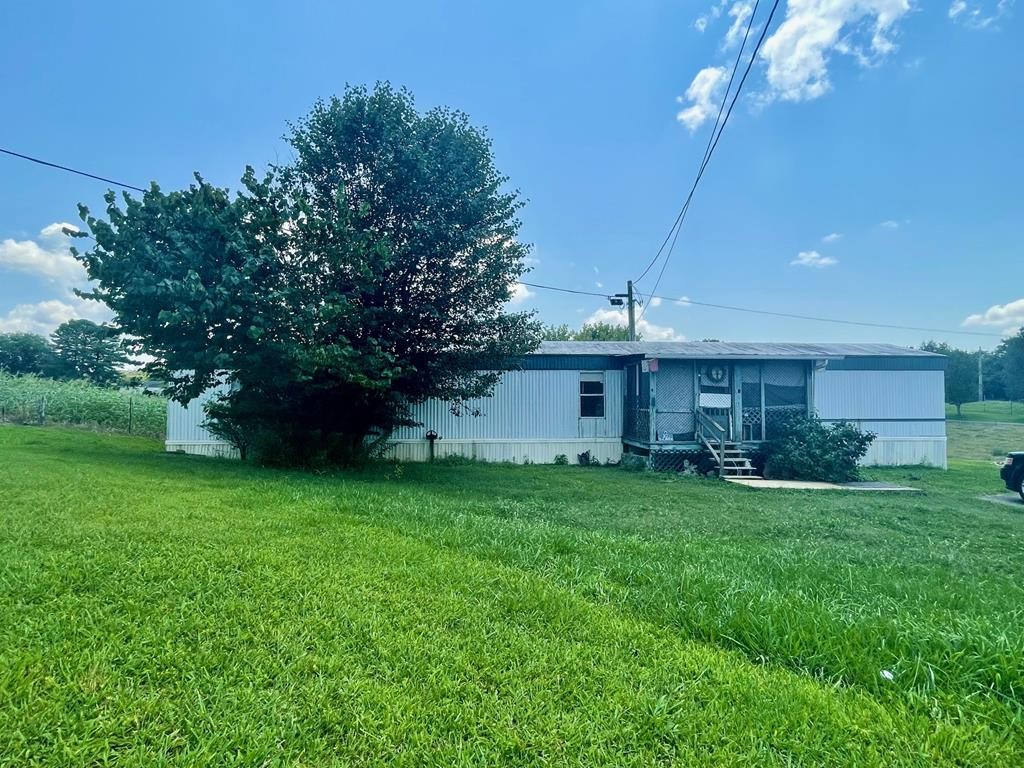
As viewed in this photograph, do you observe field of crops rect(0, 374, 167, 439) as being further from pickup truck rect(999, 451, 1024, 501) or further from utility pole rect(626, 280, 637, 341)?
pickup truck rect(999, 451, 1024, 501)

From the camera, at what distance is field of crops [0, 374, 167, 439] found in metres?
14.9

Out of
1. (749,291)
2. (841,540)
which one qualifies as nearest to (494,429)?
(841,540)

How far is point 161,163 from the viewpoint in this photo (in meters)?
10.2

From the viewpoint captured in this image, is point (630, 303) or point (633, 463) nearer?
point (633, 463)

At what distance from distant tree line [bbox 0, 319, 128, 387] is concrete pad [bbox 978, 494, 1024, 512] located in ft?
157

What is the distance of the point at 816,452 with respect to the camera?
10.7 metres

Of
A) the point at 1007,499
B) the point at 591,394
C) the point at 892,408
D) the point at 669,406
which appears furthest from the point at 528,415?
the point at 892,408

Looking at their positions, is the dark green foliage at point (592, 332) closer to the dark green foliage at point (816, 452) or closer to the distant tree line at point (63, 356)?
the dark green foliage at point (816, 452)

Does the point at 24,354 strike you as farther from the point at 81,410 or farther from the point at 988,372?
the point at 988,372

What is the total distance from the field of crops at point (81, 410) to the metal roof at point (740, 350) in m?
12.2

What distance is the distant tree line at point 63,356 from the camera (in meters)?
38.2

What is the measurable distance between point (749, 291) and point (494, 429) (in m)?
→ 14.9

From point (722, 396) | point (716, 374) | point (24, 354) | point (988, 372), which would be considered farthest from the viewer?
point (988, 372)

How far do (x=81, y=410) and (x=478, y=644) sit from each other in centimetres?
1833
